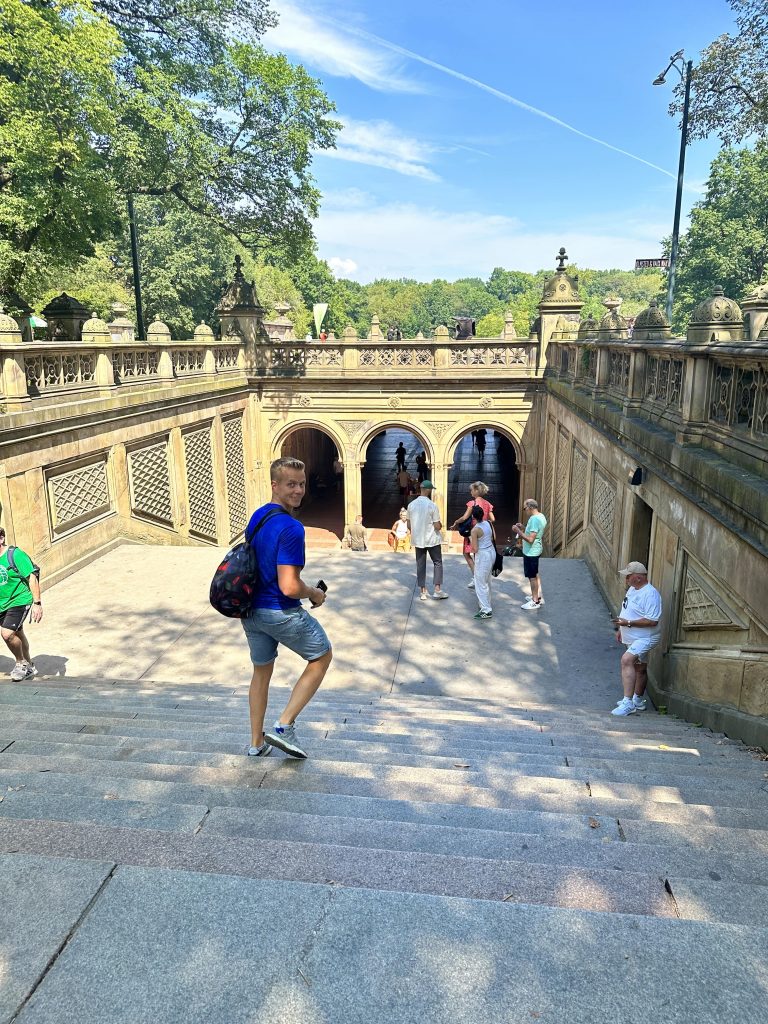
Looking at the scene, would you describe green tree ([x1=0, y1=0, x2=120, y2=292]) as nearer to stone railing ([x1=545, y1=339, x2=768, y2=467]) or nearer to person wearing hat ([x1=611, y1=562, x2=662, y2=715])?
stone railing ([x1=545, y1=339, x2=768, y2=467])

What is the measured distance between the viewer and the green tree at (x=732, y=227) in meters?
32.4

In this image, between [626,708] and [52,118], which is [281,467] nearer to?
[626,708]

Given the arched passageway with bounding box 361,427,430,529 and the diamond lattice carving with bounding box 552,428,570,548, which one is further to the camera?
the arched passageway with bounding box 361,427,430,529

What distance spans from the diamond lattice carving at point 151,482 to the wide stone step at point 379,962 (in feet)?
33.2

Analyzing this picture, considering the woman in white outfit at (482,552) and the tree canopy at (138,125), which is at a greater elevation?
the tree canopy at (138,125)

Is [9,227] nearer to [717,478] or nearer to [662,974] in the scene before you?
[717,478]

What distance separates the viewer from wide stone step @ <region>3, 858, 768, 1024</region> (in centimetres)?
177

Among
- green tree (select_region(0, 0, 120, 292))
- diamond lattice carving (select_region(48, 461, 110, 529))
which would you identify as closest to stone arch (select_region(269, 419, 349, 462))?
green tree (select_region(0, 0, 120, 292))

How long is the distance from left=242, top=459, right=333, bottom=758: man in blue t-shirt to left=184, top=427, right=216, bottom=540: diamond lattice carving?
1067 centimetres

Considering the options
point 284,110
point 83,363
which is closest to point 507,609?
point 83,363

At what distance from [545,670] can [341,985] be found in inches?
227

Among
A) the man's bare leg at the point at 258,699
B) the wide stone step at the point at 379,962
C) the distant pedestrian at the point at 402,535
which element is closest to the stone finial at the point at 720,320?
the man's bare leg at the point at 258,699

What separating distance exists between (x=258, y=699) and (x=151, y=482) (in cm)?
937

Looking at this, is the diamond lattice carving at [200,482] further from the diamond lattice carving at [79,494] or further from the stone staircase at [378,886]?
the stone staircase at [378,886]
